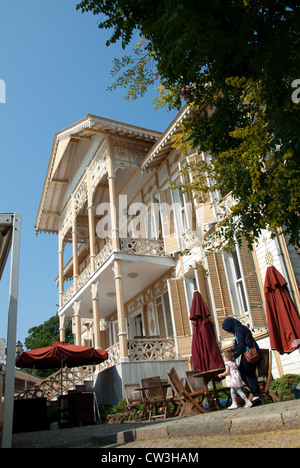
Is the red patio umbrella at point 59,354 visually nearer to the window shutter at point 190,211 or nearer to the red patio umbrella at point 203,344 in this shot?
the red patio umbrella at point 203,344

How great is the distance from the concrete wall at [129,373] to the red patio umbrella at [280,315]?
16.4 ft

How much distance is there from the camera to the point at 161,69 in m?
5.88

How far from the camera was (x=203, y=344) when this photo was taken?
1012 centimetres

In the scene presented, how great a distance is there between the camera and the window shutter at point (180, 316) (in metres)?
13.4

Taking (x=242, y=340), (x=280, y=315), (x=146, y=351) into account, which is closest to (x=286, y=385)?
(x=280, y=315)

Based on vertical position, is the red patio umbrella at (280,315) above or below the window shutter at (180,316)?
below

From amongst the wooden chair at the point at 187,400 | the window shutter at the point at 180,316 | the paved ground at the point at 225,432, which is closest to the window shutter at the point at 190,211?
the window shutter at the point at 180,316

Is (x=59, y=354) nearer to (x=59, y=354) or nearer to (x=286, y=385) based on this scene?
(x=59, y=354)

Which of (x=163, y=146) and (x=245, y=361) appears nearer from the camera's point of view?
(x=245, y=361)

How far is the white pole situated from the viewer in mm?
5172

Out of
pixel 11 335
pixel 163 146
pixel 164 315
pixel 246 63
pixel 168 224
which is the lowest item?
pixel 11 335

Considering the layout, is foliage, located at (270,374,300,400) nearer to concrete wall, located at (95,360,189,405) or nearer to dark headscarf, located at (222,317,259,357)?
dark headscarf, located at (222,317,259,357)

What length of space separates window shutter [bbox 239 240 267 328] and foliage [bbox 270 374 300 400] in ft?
5.31

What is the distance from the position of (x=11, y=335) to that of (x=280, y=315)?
5.39m
